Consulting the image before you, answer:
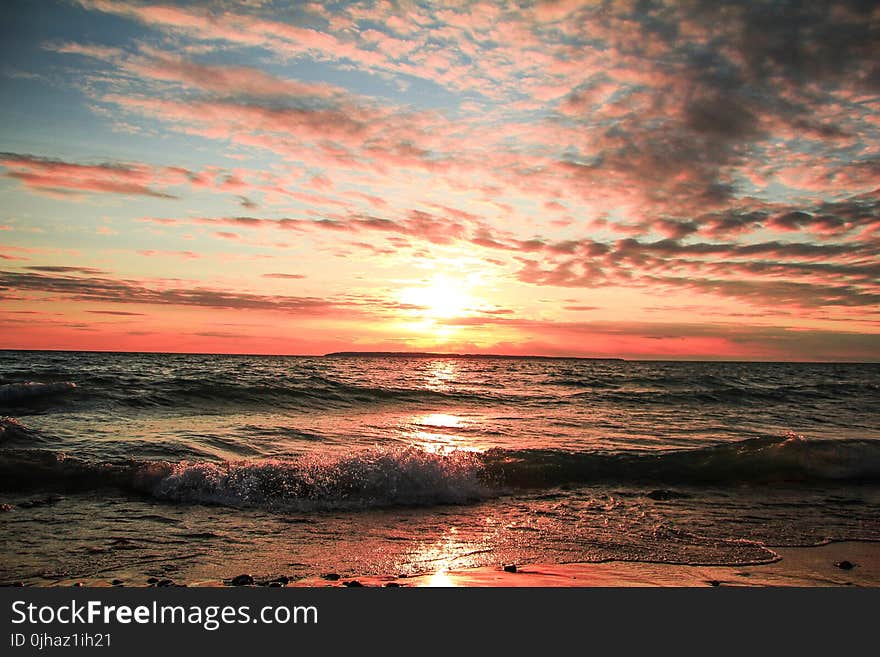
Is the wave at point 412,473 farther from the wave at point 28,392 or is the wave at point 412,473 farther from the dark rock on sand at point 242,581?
the wave at point 28,392

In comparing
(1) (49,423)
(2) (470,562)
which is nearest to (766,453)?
(2) (470,562)

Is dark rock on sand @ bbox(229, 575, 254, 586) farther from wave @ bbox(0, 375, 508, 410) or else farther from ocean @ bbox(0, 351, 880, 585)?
wave @ bbox(0, 375, 508, 410)

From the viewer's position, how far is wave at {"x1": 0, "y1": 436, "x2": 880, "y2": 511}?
9000 millimetres

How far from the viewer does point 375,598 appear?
13.8 ft

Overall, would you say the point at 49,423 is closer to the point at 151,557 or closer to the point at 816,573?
the point at 151,557

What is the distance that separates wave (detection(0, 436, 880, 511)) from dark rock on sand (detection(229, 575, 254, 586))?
312 cm

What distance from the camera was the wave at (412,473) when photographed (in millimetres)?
9000

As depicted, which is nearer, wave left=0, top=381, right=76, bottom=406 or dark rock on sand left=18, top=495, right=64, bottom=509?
dark rock on sand left=18, top=495, right=64, bottom=509

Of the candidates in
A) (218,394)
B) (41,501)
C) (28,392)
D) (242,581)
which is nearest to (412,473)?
(242,581)

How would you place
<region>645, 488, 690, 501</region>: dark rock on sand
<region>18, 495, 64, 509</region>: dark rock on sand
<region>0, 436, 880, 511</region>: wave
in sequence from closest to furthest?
<region>18, 495, 64, 509</region>: dark rock on sand → <region>0, 436, 880, 511</region>: wave → <region>645, 488, 690, 501</region>: dark rock on sand

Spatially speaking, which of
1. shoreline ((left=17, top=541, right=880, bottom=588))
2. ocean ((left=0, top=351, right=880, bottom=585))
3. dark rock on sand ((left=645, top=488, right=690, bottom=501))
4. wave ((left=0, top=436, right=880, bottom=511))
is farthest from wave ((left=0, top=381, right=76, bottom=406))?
dark rock on sand ((left=645, top=488, right=690, bottom=501))

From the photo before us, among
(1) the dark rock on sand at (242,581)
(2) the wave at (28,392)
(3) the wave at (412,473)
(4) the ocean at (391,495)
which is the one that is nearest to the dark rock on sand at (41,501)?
(4) the ocean at (391,495)

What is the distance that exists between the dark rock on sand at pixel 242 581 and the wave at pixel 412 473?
10.2 feet

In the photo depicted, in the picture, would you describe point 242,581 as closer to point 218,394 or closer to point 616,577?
point 616,577
